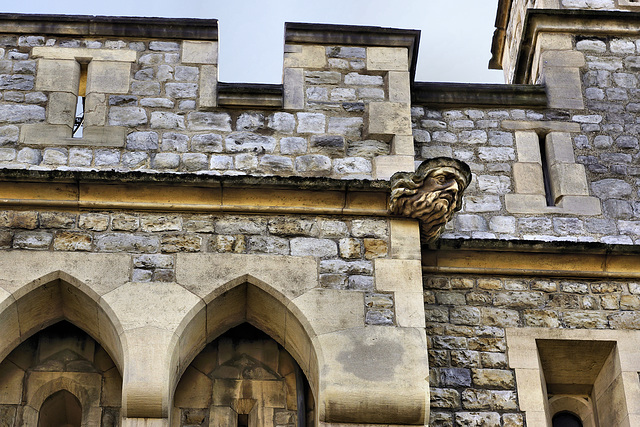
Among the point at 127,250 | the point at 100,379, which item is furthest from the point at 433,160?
the point at 100,379

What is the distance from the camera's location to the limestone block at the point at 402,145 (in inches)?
288

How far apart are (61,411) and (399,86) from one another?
10.3 feet

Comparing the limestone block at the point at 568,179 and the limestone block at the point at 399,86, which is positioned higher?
the limestone block at the point at 399,86

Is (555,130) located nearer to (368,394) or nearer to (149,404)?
(368,394)

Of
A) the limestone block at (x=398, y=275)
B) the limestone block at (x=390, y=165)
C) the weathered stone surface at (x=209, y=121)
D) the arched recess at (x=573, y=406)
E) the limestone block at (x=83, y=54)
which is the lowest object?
the arched recess at (x=573, y=406)

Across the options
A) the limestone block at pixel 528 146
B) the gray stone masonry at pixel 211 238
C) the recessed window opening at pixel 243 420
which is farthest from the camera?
the limestone block at pixel 528 146

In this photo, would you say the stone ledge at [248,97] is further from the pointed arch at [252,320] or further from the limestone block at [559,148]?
the limestone block at [559,148]

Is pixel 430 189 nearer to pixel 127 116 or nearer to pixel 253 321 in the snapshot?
pixel 253 321

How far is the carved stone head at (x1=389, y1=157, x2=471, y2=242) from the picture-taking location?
6.84 m

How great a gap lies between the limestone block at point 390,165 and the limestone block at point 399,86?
0.53 meters

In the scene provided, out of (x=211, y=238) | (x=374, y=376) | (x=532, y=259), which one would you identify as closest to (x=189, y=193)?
(x=211, y=238)

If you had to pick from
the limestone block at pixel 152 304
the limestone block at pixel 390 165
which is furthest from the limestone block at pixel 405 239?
the limestone block at pixel 152 304

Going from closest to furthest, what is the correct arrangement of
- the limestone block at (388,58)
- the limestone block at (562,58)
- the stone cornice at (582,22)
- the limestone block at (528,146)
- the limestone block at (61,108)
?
the limestone block at (61,108) → the limestone block at (388,58) → the limestone block at (528,146) → the limestone block at (562,58) → the stone cornice at (582,22)

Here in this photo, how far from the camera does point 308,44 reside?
7887 millimetres
